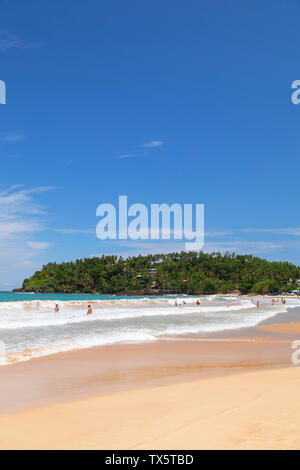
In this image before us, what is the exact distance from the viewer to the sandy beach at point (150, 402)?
562 centimetres

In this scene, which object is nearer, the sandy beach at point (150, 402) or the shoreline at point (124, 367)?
the sandy beach at point (150, 402)

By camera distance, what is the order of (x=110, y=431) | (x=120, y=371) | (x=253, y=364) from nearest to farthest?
1. (x=110, y=431)
2. (x=120, y=371)
3. (x=253, y=364)

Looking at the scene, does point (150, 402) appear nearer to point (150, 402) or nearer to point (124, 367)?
point (150, 402)

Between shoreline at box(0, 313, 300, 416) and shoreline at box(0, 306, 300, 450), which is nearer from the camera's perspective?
shoreline at box(0, 306, 300, 450)

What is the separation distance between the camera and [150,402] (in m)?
7.90

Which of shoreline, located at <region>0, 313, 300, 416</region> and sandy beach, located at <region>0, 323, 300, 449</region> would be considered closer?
sandy beach, located at <region>0, 323, 300, 449</region>

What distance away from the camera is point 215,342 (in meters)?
19.2

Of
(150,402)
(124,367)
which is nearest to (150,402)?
(150,402)

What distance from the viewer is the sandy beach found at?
562 centimetres

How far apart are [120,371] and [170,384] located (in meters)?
2.46

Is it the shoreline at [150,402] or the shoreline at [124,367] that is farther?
the shoreline at [124,367]
